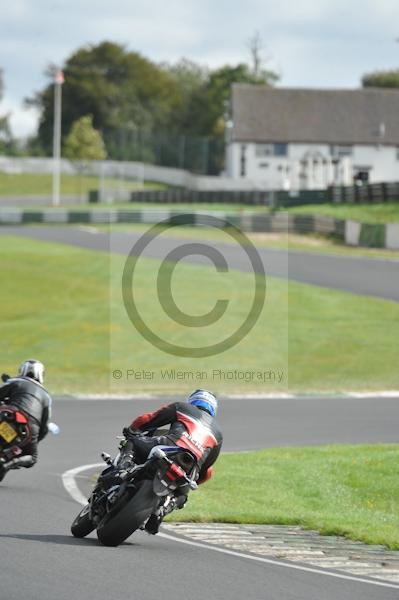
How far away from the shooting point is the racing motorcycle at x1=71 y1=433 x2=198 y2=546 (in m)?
9.39

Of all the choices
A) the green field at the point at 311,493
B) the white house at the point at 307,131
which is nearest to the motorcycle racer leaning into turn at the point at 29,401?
the green field at the point at 311,493

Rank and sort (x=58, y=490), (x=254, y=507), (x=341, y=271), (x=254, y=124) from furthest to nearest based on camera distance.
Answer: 1. (x=254, y=124)
2. (x=341, y=271)
3. (x=58, y=490)
4. (x=254, y=507)

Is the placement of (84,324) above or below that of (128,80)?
below

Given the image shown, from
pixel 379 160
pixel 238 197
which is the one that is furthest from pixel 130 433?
pixel 379 160

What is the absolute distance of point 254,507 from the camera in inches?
491

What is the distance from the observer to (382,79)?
419 ft

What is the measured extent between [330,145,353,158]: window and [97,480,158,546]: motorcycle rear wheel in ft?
291

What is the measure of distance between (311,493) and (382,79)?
11855 centimetres

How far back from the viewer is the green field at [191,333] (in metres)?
27.6

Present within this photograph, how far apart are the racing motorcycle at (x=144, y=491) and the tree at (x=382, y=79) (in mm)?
118608

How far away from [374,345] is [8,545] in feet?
73.0

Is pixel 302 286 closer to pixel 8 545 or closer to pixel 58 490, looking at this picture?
pixel 58 490

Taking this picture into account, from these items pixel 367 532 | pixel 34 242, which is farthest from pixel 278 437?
pixel 34 242

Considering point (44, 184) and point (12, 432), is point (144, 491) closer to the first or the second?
point (12, 432)
